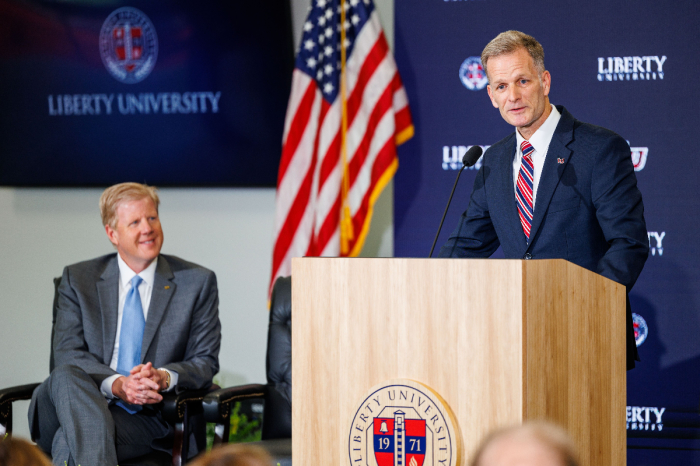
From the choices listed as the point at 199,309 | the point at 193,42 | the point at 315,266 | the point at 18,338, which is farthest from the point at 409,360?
the point at 18,338

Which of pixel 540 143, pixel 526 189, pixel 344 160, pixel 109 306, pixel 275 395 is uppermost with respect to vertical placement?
pixel 344 160

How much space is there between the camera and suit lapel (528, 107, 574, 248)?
7.88 ft

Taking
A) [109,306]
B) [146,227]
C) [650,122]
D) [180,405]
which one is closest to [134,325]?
[109,306]

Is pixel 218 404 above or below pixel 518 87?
below

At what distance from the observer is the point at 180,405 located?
9.82 feet

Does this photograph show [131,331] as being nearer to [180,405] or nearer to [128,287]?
[128,287]

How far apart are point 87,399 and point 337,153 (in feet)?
7.00

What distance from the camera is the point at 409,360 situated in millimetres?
1722

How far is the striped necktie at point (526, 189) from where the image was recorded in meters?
2.47

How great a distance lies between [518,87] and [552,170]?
1.00 feet

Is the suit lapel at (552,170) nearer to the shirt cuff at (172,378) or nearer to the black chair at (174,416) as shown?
the black chair at (174,416)

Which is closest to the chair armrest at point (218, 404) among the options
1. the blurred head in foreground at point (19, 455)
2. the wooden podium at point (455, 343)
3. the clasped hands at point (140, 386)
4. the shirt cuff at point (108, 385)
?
the clasped hands at point (140, 386)

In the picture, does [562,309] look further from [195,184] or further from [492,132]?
[195,184]

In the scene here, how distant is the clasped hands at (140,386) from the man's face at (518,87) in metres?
1.79
